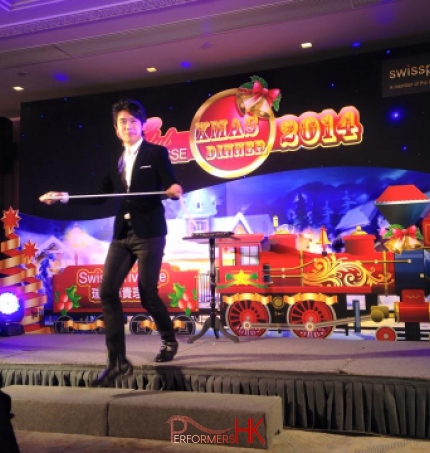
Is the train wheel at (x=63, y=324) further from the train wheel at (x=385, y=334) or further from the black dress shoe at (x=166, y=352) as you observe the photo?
the train wheel at (x=385, y=334)

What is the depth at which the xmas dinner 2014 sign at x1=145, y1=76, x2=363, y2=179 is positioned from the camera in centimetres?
516

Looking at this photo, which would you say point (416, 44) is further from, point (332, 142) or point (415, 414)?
point (415, 414)

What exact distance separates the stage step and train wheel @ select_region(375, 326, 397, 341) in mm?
2150

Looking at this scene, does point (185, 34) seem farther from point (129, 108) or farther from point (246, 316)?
point (246, 316)

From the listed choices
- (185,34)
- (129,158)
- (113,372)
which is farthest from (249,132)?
(113,372)

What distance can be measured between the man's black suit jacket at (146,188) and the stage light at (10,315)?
9.57 ft

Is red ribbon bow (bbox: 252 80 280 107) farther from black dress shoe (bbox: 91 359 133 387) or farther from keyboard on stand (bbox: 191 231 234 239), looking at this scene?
black dress shoe (bbox: 91 359 133 387)

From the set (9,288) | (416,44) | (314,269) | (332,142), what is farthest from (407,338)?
(9,288)

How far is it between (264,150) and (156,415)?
3.19 metres

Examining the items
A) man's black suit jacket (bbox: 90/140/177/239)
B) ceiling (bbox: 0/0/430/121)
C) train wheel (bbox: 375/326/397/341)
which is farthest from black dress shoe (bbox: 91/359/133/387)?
ceiling (bbox: 0/0/430/121)

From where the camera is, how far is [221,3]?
4438 millimetres

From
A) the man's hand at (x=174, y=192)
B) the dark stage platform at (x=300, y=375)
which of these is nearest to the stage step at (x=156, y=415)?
the dark stage platform at (x=300, y=375)

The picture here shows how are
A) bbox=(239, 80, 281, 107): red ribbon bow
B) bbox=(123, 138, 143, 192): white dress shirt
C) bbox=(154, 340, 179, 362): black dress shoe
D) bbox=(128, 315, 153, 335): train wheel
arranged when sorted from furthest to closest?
bbox=(128, 315, 153, 335): train wheel, bbox=(239, 80, 281, 107): red ribbon bow, bbox=(154, 340, 179, 362): black dress shoe, bbox=(123, 138, 143, 192): white dress shirt

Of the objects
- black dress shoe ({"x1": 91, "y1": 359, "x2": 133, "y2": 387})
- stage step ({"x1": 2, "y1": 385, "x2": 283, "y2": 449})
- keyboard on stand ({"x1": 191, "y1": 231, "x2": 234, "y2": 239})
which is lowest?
stage step ({"x1": 2, "y1": 385, "x2": 283, "y2": 449})
